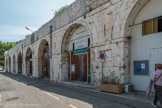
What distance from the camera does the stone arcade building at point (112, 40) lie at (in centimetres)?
805

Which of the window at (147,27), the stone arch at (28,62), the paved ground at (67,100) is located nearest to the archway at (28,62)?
the stone arch at (28,62)

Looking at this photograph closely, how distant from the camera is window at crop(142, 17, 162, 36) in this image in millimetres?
7702

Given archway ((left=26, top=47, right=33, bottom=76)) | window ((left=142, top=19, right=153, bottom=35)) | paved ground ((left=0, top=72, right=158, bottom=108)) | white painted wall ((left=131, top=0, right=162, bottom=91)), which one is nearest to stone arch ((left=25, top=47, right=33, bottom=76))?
archway ((left=26, top=47, right=33, bottom=76))

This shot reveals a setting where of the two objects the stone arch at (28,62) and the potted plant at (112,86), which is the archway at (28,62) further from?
the potted plant at (112,86)

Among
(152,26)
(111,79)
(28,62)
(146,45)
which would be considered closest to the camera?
(152,26)

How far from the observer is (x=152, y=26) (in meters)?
8.00

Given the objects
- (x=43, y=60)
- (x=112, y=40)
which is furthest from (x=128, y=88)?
(x=43, y=60)

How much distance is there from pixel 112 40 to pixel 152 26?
2395 mm

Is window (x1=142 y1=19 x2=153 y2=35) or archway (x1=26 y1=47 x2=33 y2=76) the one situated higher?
window (x1=142 y1=19 x2=153 y2=35)

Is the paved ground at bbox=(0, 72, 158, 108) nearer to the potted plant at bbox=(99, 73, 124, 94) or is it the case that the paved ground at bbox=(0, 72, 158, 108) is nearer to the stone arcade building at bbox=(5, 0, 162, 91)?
the potted plant at bbox=(99, 73, 124, 94)

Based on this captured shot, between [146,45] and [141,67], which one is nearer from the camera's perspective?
[146,45]

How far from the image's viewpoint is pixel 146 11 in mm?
8234

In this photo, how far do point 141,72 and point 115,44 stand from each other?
223 cm

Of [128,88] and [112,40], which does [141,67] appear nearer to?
[128,88]
